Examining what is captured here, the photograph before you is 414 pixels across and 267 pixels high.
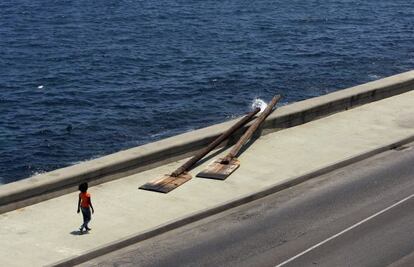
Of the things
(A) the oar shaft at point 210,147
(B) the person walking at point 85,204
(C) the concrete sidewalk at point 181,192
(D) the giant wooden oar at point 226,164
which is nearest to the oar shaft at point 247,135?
(D) the giant wooden oar at point 226,164

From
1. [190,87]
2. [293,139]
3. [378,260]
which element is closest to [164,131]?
[190,87]

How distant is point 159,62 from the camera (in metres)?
57.6

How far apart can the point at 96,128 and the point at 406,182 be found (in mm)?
20737

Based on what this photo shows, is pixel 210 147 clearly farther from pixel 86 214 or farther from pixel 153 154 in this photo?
pixel 86 214

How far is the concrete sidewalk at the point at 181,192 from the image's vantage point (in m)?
20.6

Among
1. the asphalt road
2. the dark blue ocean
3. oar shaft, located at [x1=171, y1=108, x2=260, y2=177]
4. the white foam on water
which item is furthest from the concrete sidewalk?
the white foam on water

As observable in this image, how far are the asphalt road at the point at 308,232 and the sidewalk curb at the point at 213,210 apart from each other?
13 cm

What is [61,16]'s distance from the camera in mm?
75812

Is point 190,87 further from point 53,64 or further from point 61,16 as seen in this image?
point 61,16

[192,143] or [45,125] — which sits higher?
[192,143]

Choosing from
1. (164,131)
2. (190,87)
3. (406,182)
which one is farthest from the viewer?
(190,87)

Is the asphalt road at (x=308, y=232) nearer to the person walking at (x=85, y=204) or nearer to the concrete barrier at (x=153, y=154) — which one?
the person walking at (x=85, y=204)

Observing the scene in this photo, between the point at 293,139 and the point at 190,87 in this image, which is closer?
the point at 293,139

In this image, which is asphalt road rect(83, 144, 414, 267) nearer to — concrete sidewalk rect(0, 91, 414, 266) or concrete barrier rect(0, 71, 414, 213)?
concrete sidewalk rect(0, 91, 414, 266)
